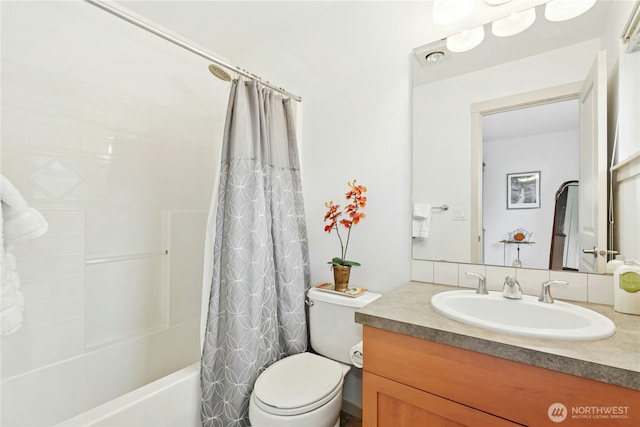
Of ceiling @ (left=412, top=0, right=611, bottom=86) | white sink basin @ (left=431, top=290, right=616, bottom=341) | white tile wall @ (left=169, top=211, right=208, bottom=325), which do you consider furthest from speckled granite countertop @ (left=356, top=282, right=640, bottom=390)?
white tile wall @ (left=169, top=211, right=208, bottom=325)

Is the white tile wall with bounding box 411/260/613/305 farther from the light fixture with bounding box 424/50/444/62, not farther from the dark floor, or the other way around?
the light fixture with bounding box 424/50/444/62

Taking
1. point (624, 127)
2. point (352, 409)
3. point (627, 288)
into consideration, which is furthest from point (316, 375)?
point (624, 127)

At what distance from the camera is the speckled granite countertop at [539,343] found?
2.10 feet

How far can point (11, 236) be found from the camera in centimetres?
87

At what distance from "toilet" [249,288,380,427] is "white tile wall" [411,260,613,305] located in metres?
0.31

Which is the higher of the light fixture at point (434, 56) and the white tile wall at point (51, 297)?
the light fixture at point (434, 56)

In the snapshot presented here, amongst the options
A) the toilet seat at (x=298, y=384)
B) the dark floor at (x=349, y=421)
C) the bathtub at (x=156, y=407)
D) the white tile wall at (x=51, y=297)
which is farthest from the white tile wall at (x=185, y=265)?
the dark floor at (x=349, y=421)

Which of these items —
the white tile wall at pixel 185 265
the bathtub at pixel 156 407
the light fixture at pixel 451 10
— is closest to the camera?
the bathtub at pixel 156 407

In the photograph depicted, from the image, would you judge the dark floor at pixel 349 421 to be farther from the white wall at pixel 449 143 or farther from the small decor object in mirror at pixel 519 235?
the small decor object in mirror at pixel 519 235

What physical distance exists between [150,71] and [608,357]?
8.16 feet

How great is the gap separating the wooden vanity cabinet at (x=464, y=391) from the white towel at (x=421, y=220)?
2.08ft

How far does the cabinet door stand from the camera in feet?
2.59

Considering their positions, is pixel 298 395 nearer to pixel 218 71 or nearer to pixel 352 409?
pixel 352 409

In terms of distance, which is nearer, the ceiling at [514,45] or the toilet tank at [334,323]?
→ the ceiling at [514,45]
